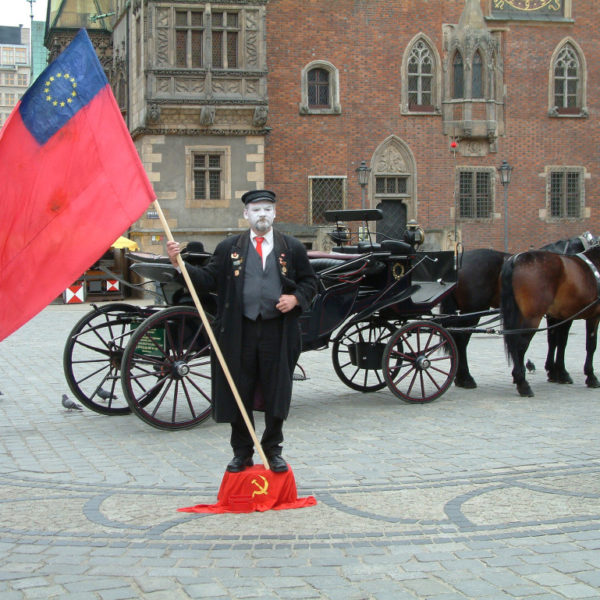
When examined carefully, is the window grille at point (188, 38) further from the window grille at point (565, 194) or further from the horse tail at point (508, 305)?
the horse tail at point (508, 305)

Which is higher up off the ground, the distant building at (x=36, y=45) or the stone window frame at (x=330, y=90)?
the distant building at (x=36, y=45)

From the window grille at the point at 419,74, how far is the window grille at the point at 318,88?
116 inches

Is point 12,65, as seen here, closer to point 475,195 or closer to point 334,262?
point 475,195

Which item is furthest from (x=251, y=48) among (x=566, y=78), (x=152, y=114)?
(x=566, y=78)

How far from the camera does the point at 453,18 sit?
32.5m

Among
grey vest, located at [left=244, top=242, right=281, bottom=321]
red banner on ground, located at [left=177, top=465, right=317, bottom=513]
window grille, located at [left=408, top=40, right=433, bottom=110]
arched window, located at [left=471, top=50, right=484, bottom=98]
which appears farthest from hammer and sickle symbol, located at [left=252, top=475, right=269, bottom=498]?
arched window, located at [left=471, top=50, right=484, bottom=98]

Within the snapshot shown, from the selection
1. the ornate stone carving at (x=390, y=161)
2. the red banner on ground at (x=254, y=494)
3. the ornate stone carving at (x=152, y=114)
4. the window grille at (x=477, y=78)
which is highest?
the window grille at (x=477, y=78)

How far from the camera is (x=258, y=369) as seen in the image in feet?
19.4

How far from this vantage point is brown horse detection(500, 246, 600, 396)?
1024cm

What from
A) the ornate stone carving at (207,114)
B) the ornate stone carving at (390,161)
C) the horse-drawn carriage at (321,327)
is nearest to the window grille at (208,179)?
the ornate stone carving at (207,114)

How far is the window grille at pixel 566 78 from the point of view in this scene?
109 ft

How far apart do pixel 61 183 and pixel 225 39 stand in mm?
26000

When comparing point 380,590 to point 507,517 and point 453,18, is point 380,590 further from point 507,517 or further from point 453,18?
point 453,18

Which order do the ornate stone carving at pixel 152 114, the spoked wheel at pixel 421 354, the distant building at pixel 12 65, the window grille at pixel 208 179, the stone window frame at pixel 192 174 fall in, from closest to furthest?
the spoked wheel at pixel 421 354 → the ornate stone carving at pixel 152 114 → the stone window frame at pixel 192 174 → the window grille at pixel 208 179 → the distant building at pixel 12 65
